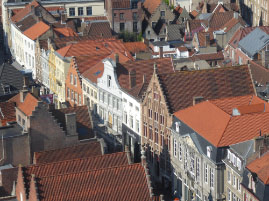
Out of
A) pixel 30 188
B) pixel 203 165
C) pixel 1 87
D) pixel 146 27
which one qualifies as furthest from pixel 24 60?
pixel 30 188

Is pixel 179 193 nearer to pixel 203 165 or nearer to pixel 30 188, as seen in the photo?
pixel 203 165

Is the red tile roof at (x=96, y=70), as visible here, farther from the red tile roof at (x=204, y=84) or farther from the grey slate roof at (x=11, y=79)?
the red tile roof at (x=204, y=84)

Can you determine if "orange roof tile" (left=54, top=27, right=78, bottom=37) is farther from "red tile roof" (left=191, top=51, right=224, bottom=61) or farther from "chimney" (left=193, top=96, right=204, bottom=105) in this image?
"chimney" (left=193, top=96, right=204, bottom=105)

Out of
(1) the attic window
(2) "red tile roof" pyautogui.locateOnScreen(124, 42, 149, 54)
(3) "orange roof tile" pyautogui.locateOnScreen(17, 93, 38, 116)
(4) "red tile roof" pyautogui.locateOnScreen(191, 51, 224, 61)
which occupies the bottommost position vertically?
(2) "red tile roof" pyautogui.locateOnScreen(124, 42, 149, 54)

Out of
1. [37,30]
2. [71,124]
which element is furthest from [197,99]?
[37,30]

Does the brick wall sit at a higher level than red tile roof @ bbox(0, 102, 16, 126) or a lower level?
lower

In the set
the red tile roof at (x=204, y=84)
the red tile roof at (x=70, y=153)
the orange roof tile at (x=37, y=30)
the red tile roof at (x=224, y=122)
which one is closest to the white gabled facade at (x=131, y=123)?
the red tile roof at (x=204, y=84)

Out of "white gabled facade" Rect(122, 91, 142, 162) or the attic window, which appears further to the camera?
the attic window

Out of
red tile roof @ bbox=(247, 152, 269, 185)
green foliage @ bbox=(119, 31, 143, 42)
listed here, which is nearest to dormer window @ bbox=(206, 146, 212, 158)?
red tile roof @ bbox=(247, 152, 269, 185)
